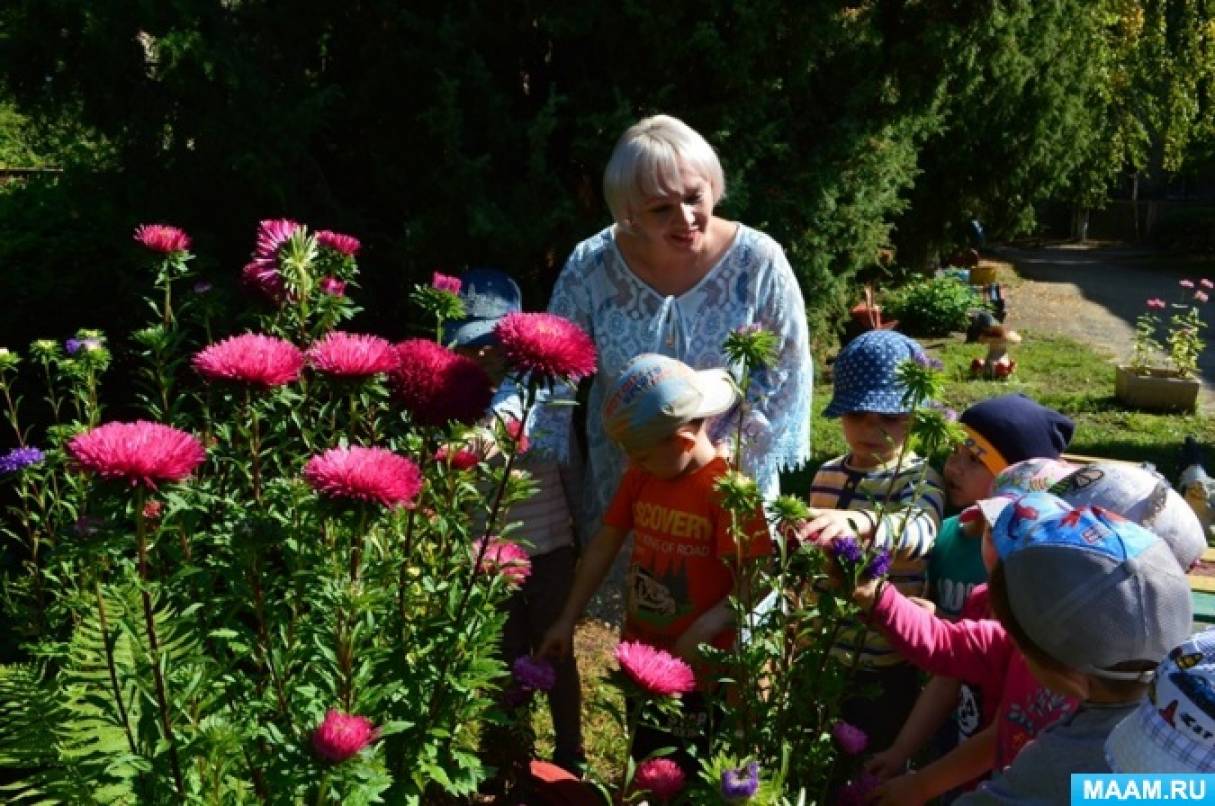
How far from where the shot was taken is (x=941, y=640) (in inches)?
79.7

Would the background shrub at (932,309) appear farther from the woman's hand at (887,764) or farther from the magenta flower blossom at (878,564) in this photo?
the magenta flower blossom at (878,564)

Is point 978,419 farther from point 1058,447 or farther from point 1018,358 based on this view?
point 1018,358

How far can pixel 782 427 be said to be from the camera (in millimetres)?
2701

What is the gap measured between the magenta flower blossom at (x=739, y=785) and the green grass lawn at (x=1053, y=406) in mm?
1844

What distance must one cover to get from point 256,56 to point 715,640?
287 cm

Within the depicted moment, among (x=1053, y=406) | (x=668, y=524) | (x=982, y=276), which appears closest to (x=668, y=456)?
(x=668, y=524)

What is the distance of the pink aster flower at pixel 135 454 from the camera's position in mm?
1342

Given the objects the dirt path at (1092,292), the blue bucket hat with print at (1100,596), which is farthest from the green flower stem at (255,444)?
the dirt path at (1092,292)

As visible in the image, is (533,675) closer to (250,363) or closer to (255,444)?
(255,444)

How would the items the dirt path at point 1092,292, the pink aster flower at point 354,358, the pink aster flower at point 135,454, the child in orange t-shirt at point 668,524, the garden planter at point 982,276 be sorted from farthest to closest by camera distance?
the garden planter at point 982,276, the dirt path at point 1092,292, the child in orange t-shirt at point 668,524, the pink aster flower at point 354,358, the pink aster flower at point 135,454

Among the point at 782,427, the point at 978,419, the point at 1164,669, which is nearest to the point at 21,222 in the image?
the point at 782,427

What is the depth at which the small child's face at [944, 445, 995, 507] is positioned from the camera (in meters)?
2.69

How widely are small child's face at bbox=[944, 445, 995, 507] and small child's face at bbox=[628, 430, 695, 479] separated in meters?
0.70

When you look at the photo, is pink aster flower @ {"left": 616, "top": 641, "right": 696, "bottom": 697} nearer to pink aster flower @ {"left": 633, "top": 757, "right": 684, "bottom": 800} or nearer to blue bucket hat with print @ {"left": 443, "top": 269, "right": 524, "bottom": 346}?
pink aster flower @ {"left": 633, "top": 757, "right": 684, "bottom": 800}
